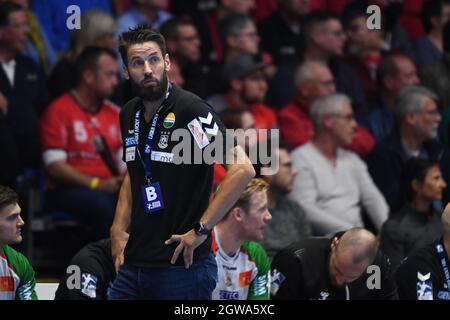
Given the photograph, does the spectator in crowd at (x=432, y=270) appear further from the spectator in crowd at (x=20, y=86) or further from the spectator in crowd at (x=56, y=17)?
the spectator in crowd at (x=56, y=17)

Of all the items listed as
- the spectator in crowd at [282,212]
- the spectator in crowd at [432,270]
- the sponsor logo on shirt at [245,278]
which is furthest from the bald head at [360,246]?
the spectator in crowd at [282,212]

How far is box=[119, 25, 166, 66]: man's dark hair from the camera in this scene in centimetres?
538

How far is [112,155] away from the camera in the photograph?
9.12 m

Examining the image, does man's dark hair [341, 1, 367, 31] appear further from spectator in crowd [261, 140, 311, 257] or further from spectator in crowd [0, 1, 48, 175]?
spectator in crowd [0, 1, 48, 175]

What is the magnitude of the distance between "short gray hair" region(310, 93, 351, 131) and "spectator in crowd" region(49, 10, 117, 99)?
1.81 metres

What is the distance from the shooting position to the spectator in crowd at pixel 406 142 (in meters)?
9.79

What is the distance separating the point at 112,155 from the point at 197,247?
393cm

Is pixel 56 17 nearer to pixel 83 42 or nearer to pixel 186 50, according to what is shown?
pixel 83 42

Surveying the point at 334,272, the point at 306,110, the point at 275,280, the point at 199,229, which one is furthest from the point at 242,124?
the point at 199,229

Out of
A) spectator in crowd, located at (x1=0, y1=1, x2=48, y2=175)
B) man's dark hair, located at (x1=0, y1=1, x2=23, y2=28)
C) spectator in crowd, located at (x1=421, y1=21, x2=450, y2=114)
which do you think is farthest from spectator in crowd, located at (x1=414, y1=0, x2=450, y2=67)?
man's dark hair, located at (x1=0, y1=1, x2=23, y2=28)

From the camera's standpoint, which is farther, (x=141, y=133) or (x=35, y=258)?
(x=35, y=258)

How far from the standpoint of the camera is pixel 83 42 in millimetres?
9656

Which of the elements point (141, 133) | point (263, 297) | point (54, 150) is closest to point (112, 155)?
point (54, 150)

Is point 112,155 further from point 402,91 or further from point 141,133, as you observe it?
point 141,133
